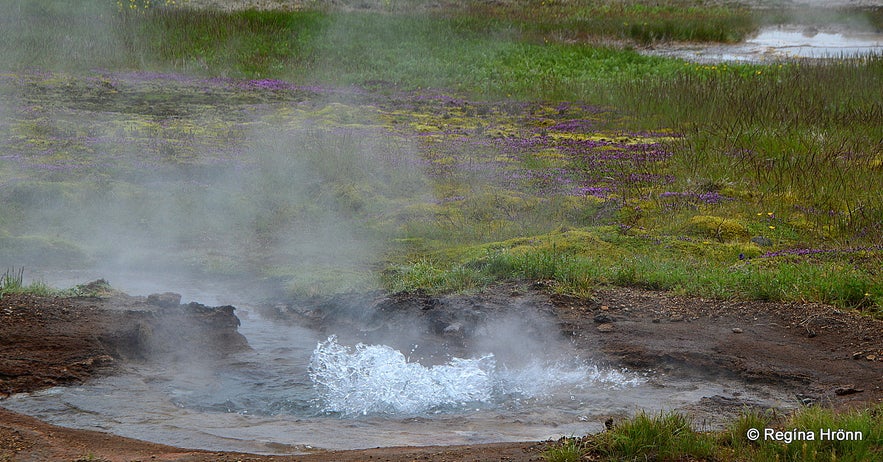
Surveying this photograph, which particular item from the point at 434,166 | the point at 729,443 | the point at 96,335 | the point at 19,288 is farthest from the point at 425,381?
the point at 434,166

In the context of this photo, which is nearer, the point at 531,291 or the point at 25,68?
the point at 531,291

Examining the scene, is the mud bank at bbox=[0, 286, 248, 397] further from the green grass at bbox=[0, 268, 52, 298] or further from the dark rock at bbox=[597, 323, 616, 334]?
the dark rock at bbox=[597, 323, 616, 334]

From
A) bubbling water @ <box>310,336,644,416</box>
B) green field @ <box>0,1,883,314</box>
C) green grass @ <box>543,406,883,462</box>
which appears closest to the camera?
green grass @ <box>543,406,883,462</box>

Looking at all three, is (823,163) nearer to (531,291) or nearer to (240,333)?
(531,291)

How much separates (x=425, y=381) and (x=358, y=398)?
49 cm

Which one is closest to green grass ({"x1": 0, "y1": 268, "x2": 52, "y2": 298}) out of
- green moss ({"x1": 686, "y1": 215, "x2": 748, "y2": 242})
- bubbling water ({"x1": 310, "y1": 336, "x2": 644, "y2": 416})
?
bubbling water ({"x1": 310, "y1": 336, "x2": 644, "y2": 416})

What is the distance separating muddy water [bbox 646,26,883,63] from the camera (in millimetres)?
22156

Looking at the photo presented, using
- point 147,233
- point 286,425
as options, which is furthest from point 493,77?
point 286,425

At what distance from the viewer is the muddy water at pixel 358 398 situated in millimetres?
4746

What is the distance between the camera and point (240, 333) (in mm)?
6512

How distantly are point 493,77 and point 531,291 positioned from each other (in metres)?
12.8

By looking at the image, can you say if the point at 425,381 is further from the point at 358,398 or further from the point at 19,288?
the point at 19,288

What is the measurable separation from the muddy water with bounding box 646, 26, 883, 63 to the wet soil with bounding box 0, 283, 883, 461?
1639 cm

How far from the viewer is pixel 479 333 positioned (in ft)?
20.9
